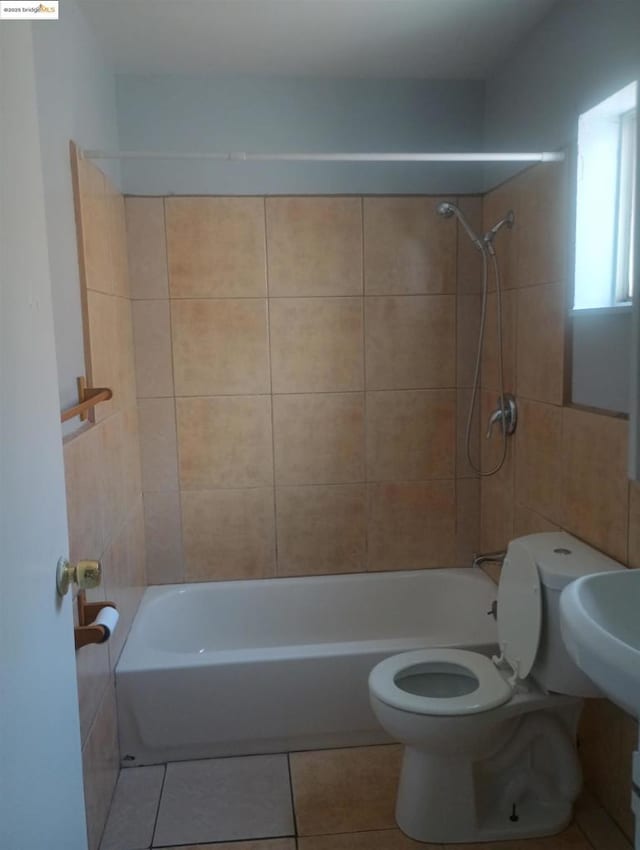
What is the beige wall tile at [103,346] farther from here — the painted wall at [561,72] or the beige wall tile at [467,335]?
the painted wall at [561,72]

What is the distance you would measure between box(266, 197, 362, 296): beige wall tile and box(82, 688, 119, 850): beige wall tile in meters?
1.71

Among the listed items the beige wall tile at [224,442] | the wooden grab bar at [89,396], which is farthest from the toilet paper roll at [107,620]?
the beige wall tile at [224,442]

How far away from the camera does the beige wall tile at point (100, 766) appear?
1.86m

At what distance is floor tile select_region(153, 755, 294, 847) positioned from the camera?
201 centimetres

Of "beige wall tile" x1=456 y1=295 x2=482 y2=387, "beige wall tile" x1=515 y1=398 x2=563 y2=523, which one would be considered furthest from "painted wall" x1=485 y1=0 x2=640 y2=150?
"beige wall tile" x1=515 y1=398 x2=563 y2=523

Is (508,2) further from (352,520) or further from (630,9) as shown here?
(352,520)

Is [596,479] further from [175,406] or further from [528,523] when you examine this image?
[175,406]

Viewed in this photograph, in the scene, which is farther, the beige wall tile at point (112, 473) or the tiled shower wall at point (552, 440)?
the beige wall tile at point (112, 473)

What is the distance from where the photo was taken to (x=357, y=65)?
2.63 m

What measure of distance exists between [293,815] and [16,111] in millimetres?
2028

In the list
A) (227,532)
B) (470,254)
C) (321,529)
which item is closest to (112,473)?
(227,532)

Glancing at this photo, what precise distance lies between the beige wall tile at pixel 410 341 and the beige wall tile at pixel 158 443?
87 cm

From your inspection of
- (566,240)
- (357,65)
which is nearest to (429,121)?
A: (357,65)

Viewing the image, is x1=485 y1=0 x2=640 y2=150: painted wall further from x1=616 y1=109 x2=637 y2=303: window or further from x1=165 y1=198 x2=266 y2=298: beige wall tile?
x1=165 y1=198 x2=266 y2=298: beige wall tile
